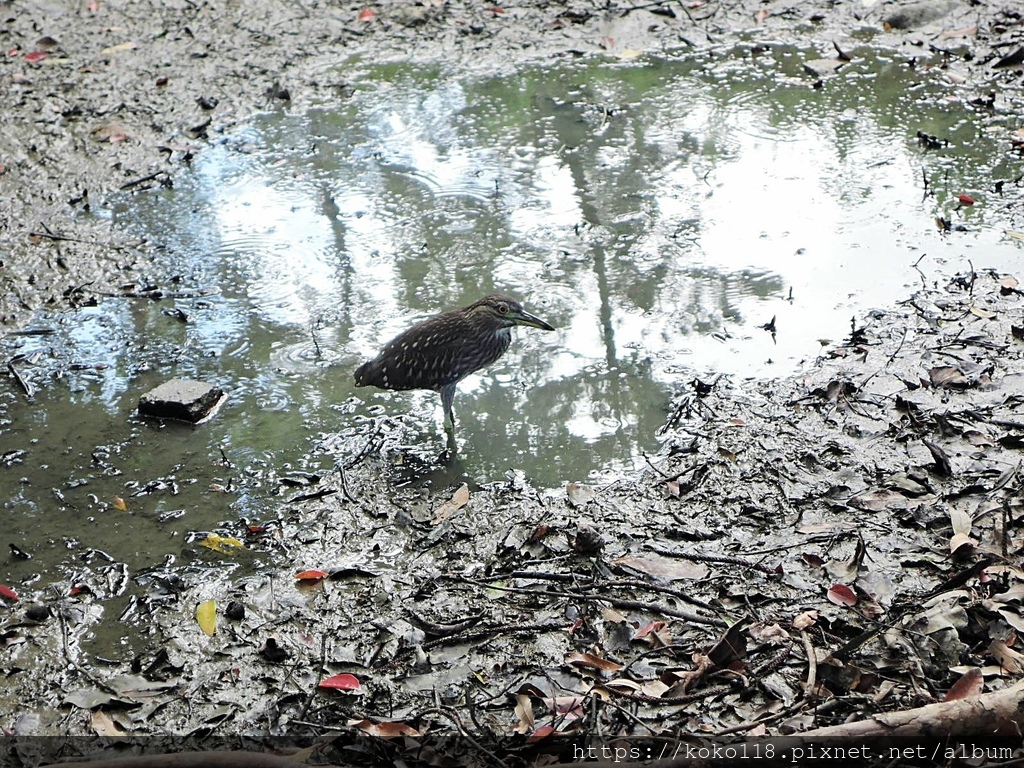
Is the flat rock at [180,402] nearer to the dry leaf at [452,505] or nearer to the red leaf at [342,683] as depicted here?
the dry leaf at [452,505]

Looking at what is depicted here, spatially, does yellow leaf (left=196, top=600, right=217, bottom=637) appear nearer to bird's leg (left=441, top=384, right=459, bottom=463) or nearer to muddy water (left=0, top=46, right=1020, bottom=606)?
muddy water (left=0, top=46, right=1020, bottom=606)

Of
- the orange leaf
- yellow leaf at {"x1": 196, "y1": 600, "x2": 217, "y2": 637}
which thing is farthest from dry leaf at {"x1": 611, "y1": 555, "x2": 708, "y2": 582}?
yellow leaf at {"x1": 196, "y1": 600, "x2": 217, "y2": 637}

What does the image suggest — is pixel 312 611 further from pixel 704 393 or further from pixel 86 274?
pixel 86 274

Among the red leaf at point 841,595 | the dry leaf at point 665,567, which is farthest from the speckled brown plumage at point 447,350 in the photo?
the red leaf at point 841,595

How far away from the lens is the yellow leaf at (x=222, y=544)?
503 cm

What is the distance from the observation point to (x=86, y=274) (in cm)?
742

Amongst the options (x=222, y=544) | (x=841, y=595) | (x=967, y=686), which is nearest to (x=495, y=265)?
(x=222, y=544)

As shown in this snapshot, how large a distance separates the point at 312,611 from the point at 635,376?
255cm

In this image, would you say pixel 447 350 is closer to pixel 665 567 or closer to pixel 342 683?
pixel 665 567

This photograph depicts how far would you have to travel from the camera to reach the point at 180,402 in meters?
5.92

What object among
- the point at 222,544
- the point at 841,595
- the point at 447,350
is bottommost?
the point at 841,595

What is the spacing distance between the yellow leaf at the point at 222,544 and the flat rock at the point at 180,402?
109 centimetres

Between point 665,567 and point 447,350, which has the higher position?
point 447,350

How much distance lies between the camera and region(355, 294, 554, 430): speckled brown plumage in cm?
572
